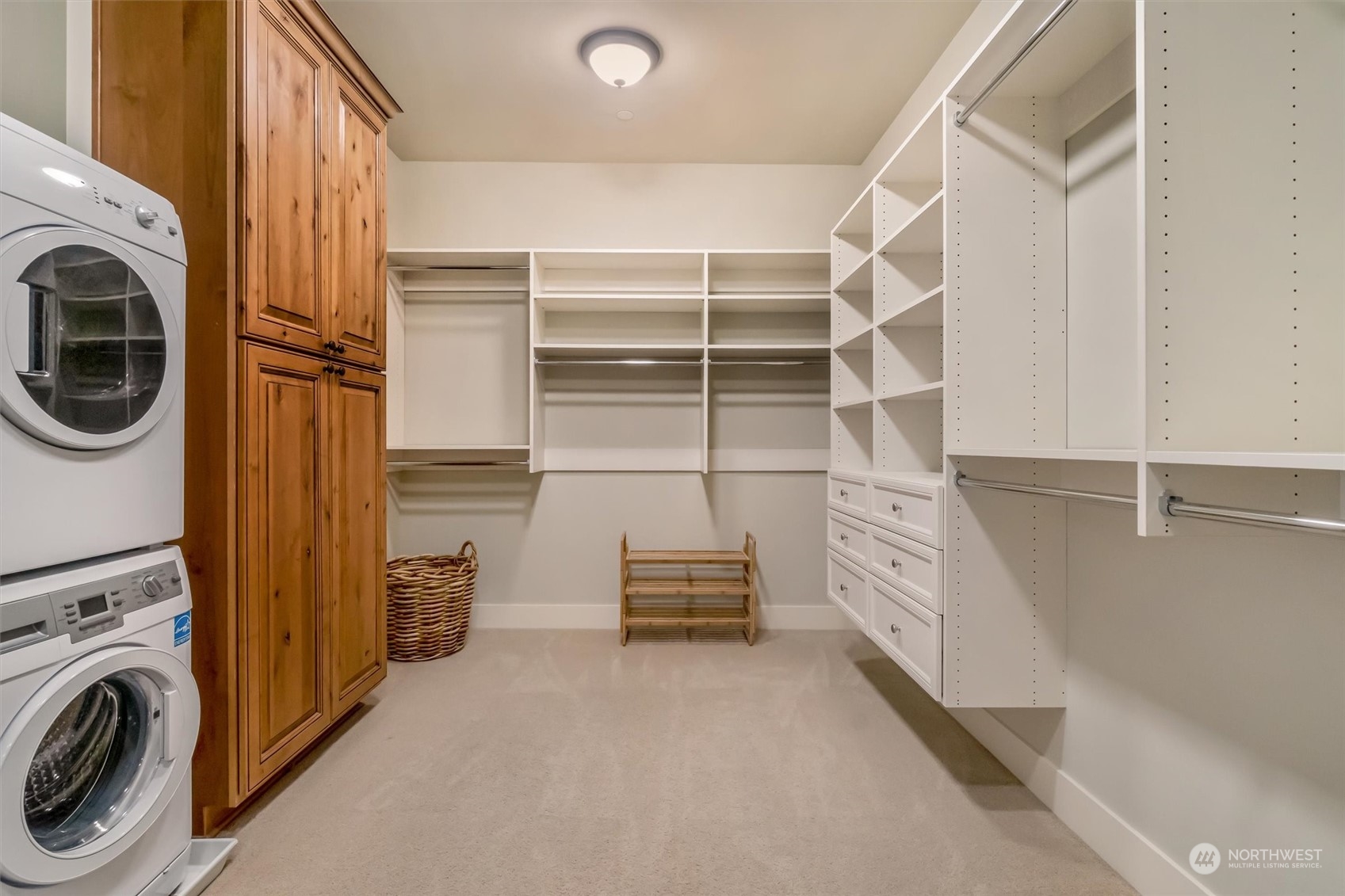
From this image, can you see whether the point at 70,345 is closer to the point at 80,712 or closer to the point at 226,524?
the point at 226,524

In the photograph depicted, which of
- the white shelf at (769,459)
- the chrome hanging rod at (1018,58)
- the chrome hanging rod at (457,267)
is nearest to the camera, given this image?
the chrome hanging rod at (1018,58)

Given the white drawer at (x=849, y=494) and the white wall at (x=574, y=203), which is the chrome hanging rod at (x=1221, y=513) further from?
the white wall at (x=574, y=203)

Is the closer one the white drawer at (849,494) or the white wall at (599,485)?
the white drawer at (849,494)

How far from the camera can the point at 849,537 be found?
237 cm

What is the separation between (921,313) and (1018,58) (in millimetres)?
762

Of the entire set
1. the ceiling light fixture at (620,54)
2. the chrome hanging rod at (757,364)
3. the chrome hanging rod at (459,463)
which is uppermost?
the ceiling light fixture at (620,54)

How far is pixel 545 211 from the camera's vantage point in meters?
3.27

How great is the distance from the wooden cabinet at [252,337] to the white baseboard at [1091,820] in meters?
2.20

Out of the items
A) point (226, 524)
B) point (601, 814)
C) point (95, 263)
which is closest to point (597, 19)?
point (95, 263)

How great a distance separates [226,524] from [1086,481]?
2228 millimetres

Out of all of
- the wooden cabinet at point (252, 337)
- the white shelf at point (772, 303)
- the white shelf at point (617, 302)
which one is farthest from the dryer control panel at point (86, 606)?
the white shelf at point (772, 303)

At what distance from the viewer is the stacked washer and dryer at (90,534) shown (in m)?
0.96

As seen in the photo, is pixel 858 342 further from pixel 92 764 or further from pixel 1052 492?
pixel 92 764

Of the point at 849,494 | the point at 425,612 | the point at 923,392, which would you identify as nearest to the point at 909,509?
the point at 923,392
